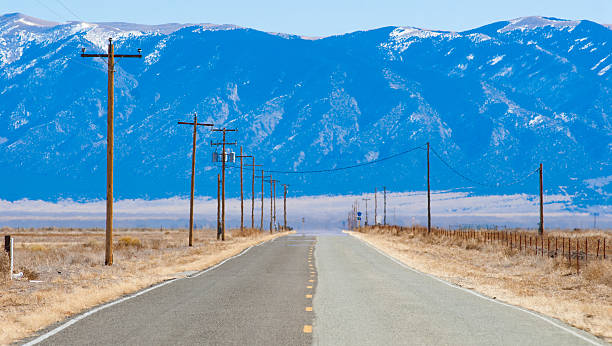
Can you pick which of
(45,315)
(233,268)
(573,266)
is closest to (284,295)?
(45,315)

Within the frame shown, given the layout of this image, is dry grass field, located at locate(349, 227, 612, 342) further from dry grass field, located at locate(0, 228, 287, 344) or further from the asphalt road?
dry grass field, located at locate(0, 228, 287, 344)

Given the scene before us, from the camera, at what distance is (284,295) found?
22125 millimetres

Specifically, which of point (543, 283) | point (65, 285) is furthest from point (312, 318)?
point (543, 283)

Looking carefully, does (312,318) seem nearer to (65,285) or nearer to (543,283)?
(65,285)

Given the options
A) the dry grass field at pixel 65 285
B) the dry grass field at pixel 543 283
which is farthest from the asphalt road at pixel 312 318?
the dry grass field at pixel 543 283

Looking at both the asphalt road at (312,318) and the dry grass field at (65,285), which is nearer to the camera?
the asphalt road at (312,318)

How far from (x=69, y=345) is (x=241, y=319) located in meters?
3.97

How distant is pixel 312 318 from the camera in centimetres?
1725

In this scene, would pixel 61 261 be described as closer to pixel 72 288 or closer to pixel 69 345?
pixel 72 288

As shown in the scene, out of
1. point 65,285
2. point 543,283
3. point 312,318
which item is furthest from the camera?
point 543,283

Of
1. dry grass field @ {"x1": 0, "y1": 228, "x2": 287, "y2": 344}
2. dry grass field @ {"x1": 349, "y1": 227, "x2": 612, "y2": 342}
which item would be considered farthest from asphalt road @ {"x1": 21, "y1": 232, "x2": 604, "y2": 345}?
dry grass field @ {"x1": 349, "y1": 227, "x2": 612, "y2": 342}

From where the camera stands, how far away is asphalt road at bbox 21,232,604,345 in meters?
14.6

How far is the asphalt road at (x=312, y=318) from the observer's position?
14594mm

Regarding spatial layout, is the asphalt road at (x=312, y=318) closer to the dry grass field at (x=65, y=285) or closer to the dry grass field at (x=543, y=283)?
the dry grass field at (x=65, y=285)
